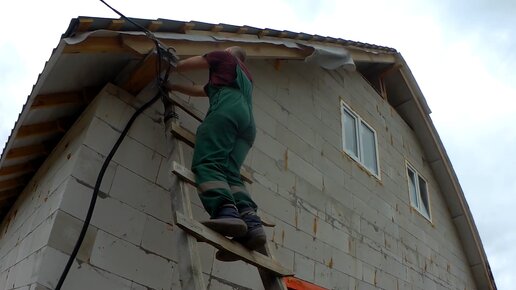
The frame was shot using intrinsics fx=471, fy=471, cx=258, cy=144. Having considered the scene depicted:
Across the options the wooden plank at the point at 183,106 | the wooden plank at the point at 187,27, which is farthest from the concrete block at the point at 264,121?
the wooden plank at the point at 187,27

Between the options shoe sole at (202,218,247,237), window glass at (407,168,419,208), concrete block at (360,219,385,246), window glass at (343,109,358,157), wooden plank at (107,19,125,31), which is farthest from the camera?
window glass at (407,168,419,208)

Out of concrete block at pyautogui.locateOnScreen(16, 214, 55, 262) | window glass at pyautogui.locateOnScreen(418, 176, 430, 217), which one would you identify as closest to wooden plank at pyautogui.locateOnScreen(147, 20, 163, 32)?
concrete block at pyautogui.locateOnScreen(16, 214, 55, 262)

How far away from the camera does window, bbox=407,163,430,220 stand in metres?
7.36

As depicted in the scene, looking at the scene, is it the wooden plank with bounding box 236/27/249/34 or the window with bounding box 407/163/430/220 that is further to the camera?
the window with bounding box 407/163/430/220

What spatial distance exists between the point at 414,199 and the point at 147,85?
523 cm

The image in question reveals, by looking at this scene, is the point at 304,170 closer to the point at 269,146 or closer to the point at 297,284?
the point at 269,146

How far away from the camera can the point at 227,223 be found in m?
2.46

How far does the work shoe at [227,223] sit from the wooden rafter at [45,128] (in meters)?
1.75

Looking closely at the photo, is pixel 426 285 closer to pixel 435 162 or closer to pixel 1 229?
pixel 435 162

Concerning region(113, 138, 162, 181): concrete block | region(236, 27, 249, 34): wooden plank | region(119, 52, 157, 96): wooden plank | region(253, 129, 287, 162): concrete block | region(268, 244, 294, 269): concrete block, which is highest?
region(236, 27, 249, 34): wooden plank

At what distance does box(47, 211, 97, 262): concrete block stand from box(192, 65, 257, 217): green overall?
2.42ft

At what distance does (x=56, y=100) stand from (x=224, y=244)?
1715 millimetres

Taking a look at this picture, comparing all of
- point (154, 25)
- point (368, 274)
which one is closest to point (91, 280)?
point (154, 25)

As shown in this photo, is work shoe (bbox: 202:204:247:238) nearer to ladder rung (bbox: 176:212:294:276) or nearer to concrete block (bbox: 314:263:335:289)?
ladder rung (bbox: 176:212:294:276)
